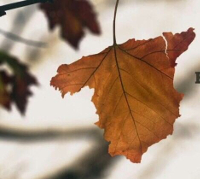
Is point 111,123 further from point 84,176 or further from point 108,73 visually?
point 84,176

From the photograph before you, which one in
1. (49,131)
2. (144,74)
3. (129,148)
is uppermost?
(49,131)

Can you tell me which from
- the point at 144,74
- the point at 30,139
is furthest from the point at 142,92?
the point at 30,139

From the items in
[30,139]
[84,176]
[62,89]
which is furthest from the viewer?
[84,176]

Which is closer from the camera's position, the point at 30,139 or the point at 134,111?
the point at 134,111

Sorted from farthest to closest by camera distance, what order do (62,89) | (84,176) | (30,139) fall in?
(84,176) → (30,139) → (62,89)

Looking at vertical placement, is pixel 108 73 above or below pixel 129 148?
above

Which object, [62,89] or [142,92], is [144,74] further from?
[62,89]

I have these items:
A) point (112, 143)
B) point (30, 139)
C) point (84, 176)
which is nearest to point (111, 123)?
point (112, 143)
